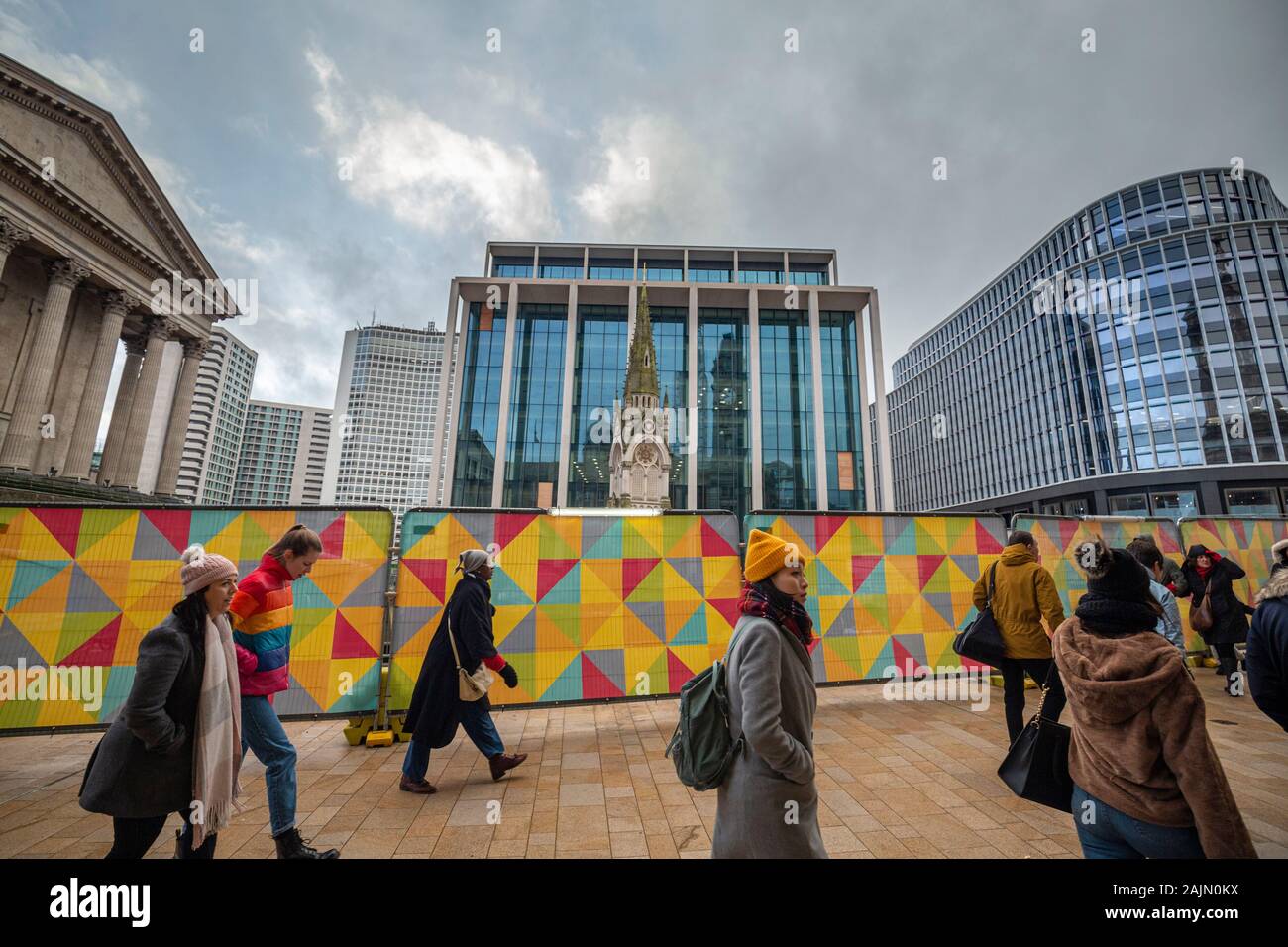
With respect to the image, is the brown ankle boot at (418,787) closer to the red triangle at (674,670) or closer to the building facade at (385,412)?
the red triangle at (674,670)

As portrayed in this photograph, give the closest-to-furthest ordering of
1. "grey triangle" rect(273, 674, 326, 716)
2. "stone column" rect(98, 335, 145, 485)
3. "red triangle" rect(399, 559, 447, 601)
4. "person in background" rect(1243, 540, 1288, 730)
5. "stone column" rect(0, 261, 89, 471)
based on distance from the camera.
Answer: "person in background" rect(1243, 540, 1288, 730)
"grey triangle" rect(273, 674, 326, 716)
"red triangle" rect(399, 559, 447, 601)
"stone column" rect(0, 261, 89, 471)
"stone column" rect(98, 335, 145, 485)

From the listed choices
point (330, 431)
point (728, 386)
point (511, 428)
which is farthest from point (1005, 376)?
point (330, 431)

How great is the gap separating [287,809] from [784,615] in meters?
3.27

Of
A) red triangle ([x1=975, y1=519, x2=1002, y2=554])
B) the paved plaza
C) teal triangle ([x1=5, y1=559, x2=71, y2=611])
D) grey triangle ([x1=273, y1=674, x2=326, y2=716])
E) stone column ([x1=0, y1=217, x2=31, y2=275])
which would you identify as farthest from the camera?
stone column ([x1=0, y1=217, x2=31, y2=275])

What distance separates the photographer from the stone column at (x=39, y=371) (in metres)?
20.8

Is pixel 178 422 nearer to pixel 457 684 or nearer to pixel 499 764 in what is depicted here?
pixel 457 684

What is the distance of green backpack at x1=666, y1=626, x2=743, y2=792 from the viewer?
82.0 inches

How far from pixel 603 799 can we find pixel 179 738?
9.50ft

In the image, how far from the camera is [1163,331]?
45.5 meters

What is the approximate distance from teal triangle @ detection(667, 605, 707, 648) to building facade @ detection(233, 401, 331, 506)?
15791 centimetres

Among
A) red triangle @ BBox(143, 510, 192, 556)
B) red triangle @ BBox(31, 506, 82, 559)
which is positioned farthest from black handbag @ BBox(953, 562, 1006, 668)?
red triangle @ BBox(31, 506, 82, 559)

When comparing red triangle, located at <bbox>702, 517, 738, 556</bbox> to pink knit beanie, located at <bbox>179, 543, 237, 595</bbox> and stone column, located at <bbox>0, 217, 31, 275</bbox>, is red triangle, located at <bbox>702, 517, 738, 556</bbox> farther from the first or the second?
stone column, located at <bbox>0, 217, 31, 275</bbox>

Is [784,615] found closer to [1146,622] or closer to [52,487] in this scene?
[1146,622]

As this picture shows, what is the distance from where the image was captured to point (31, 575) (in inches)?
195
